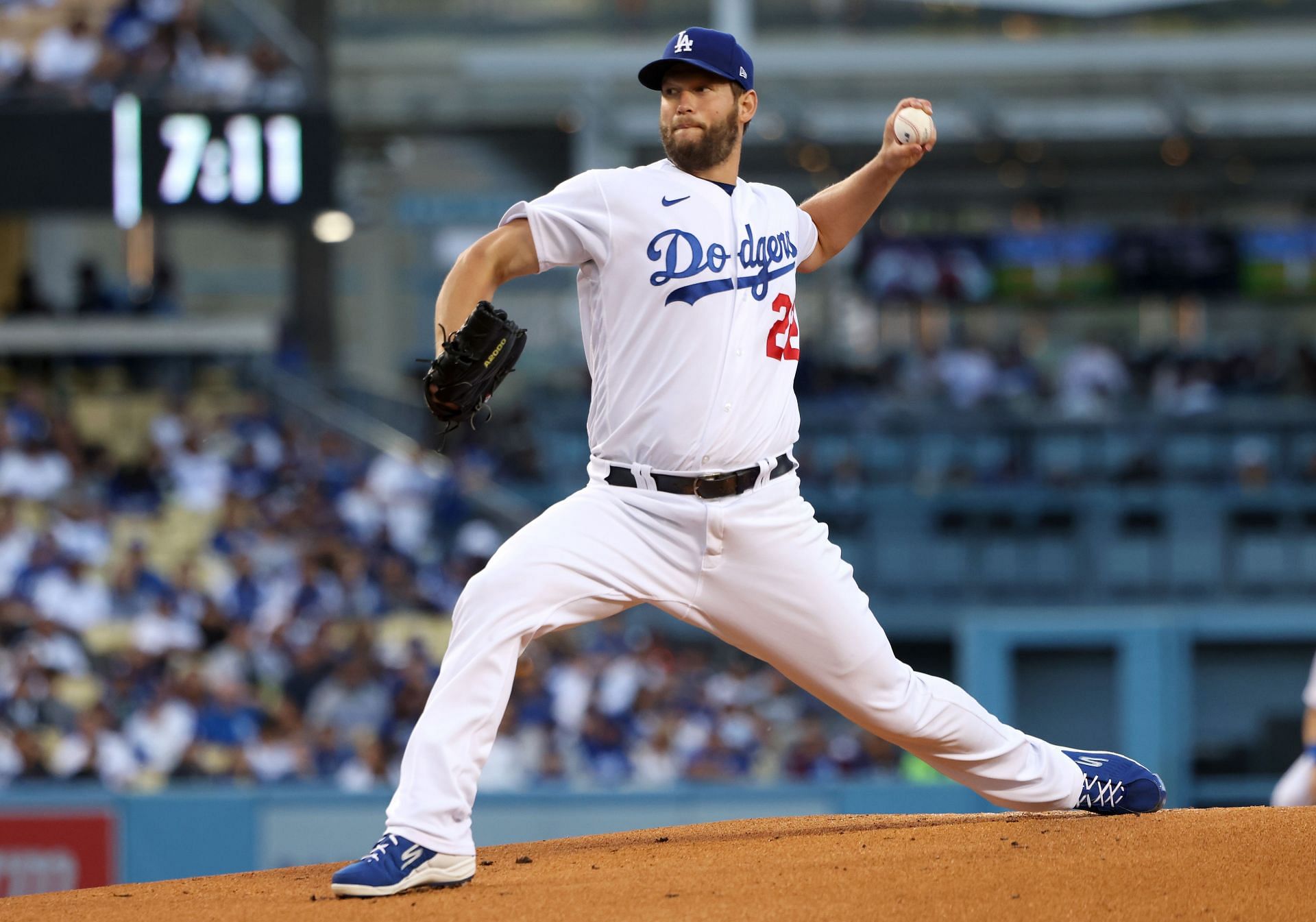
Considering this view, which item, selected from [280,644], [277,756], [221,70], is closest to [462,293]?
[277,756]

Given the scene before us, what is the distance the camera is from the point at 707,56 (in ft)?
11.7

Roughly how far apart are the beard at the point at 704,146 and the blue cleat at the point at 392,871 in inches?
59.7

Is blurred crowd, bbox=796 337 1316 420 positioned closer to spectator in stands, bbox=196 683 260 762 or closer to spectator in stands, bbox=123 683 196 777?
spectator in stands, bbox=196 683 260 762

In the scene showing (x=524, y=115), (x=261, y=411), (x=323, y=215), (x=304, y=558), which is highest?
(x=524, y=115)

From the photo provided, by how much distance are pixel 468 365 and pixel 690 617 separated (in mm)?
749

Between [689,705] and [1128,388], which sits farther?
[1128,388]

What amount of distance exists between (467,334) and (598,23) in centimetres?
1929

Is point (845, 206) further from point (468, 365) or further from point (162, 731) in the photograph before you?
point (162, 731)

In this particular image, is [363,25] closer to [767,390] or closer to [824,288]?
[824,288]

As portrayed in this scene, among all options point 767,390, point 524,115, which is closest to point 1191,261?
point 524,115

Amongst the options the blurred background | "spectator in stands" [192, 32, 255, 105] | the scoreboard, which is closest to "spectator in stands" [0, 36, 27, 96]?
the blurred background

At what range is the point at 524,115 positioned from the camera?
19.7 meters

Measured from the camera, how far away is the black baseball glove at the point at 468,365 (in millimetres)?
3338

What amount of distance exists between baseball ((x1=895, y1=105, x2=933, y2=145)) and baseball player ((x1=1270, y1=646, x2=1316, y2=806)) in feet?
7.16
